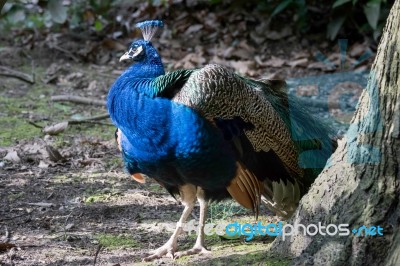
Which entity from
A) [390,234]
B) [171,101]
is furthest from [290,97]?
[390,234]

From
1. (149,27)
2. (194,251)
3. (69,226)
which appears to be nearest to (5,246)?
(69,226)

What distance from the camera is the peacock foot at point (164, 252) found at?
3.49 metres

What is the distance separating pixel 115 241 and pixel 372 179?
57.3 inches

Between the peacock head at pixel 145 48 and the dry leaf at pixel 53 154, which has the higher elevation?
the peacock head at pixel 145 48

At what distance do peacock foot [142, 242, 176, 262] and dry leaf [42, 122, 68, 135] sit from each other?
2.45 m

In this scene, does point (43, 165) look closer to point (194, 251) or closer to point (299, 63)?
point (194, 251)

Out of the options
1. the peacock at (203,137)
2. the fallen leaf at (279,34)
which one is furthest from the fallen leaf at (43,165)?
the fallen leaf at (279,34)

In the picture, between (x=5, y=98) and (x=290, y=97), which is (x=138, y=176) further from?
(x=5, y=98)

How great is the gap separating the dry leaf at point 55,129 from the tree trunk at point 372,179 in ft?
10.5

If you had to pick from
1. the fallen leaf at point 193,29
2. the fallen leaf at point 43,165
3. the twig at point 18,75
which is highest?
the fallen leaf at point 193,29

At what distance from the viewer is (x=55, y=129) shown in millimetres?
5789

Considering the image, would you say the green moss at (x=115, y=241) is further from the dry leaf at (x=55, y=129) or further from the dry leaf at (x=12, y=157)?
the dry leaf at (x=55, y=129)

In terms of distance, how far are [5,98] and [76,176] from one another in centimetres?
231

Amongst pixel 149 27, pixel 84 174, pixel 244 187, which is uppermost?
pixel 149 27
